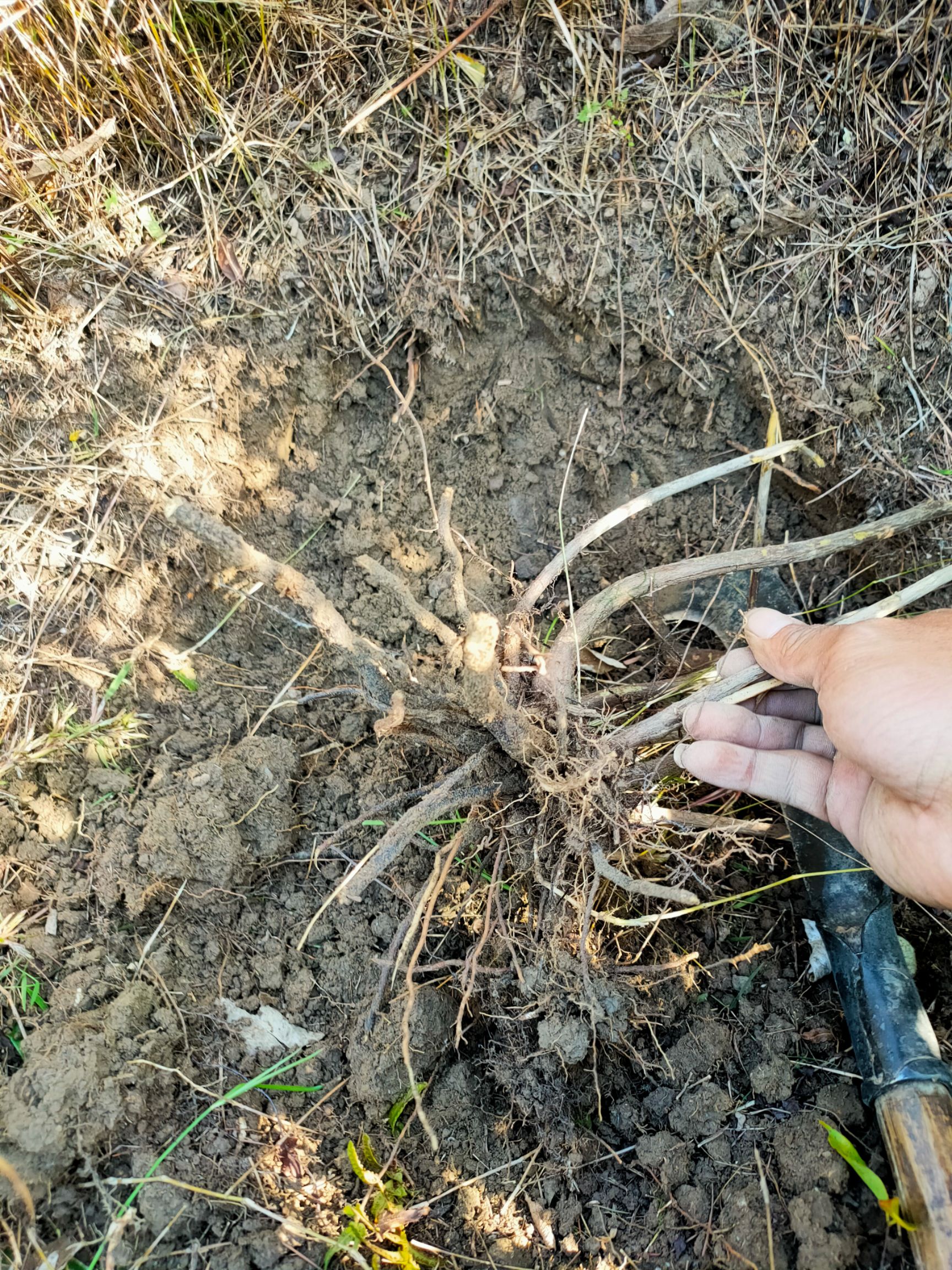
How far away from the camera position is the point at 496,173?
5.93 feet

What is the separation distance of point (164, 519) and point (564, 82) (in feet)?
4.53

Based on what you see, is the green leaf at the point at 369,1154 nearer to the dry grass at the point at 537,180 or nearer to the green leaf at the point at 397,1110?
the green leaf at the point at 397,1110

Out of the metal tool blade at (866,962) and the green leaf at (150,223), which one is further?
the green leaf at (150,223)

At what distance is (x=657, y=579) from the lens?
1.63m

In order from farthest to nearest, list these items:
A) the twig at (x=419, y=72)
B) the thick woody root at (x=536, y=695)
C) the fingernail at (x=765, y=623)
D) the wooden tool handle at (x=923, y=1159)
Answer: the twig at (x=419, y=72), the fingernail at (x=765, y=623), the thick woody root at (x=536, y=695), the wooden tool handle at (x=923, y=1159)

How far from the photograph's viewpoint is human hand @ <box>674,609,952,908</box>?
1347mm

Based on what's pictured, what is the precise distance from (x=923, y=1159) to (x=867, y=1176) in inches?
4.9

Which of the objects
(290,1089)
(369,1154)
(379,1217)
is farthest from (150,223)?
(379,1217)

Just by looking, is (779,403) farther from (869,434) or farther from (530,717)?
(530,717)

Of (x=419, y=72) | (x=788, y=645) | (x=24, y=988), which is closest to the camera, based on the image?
(x=788, y=645)

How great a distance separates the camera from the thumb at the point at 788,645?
4.79 feet

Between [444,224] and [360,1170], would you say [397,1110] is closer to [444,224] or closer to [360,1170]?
[360,1170]

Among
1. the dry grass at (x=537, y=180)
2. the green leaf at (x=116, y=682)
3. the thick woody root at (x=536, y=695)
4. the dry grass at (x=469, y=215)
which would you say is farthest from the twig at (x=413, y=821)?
the dry grass at (x=537, y=180)

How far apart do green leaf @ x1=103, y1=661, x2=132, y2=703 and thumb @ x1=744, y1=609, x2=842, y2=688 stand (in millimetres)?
1383
